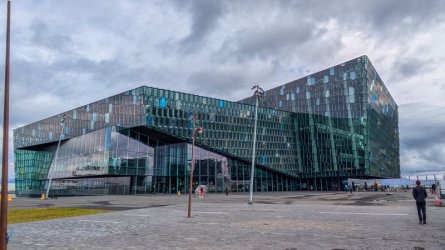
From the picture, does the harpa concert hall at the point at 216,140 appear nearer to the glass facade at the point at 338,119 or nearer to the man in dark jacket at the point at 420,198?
the glass facade at the point at 338,119

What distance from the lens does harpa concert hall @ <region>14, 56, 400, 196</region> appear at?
61.8m

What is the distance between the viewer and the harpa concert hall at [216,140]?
6184cm

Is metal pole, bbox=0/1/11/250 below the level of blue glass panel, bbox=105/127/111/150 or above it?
below

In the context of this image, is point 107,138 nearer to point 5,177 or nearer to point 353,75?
point 353,75

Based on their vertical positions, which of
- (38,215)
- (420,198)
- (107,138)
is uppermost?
(107,138)

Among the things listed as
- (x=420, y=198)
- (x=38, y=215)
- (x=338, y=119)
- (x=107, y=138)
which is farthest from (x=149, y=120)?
(x=420, y=198)

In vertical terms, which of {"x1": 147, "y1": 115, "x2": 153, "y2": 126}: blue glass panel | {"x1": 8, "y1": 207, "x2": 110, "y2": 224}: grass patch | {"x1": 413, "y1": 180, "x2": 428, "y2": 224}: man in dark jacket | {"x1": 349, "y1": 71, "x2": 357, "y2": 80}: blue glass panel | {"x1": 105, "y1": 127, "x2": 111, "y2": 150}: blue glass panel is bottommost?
{"x1": 8, "y1": 207, "x2": 110, "y2": 224}: grass patch

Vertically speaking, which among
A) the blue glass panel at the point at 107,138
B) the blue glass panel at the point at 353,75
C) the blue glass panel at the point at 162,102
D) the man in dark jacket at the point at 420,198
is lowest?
the man in dark jacket at the point at 420,198

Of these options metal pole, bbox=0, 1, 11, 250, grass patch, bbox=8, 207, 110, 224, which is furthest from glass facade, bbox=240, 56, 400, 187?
metal pole, bbox=0, 1, 11, 250

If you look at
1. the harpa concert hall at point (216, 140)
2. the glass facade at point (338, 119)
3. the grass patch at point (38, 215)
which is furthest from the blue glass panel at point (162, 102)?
the grass patch at point (38, 215)

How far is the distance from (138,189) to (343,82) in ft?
155

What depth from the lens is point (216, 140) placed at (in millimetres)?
68250

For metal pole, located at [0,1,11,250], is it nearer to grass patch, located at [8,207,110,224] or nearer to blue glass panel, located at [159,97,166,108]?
grass patch, located at [8,207,110,224]

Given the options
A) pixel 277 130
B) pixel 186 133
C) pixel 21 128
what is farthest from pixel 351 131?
pixel 21 128
